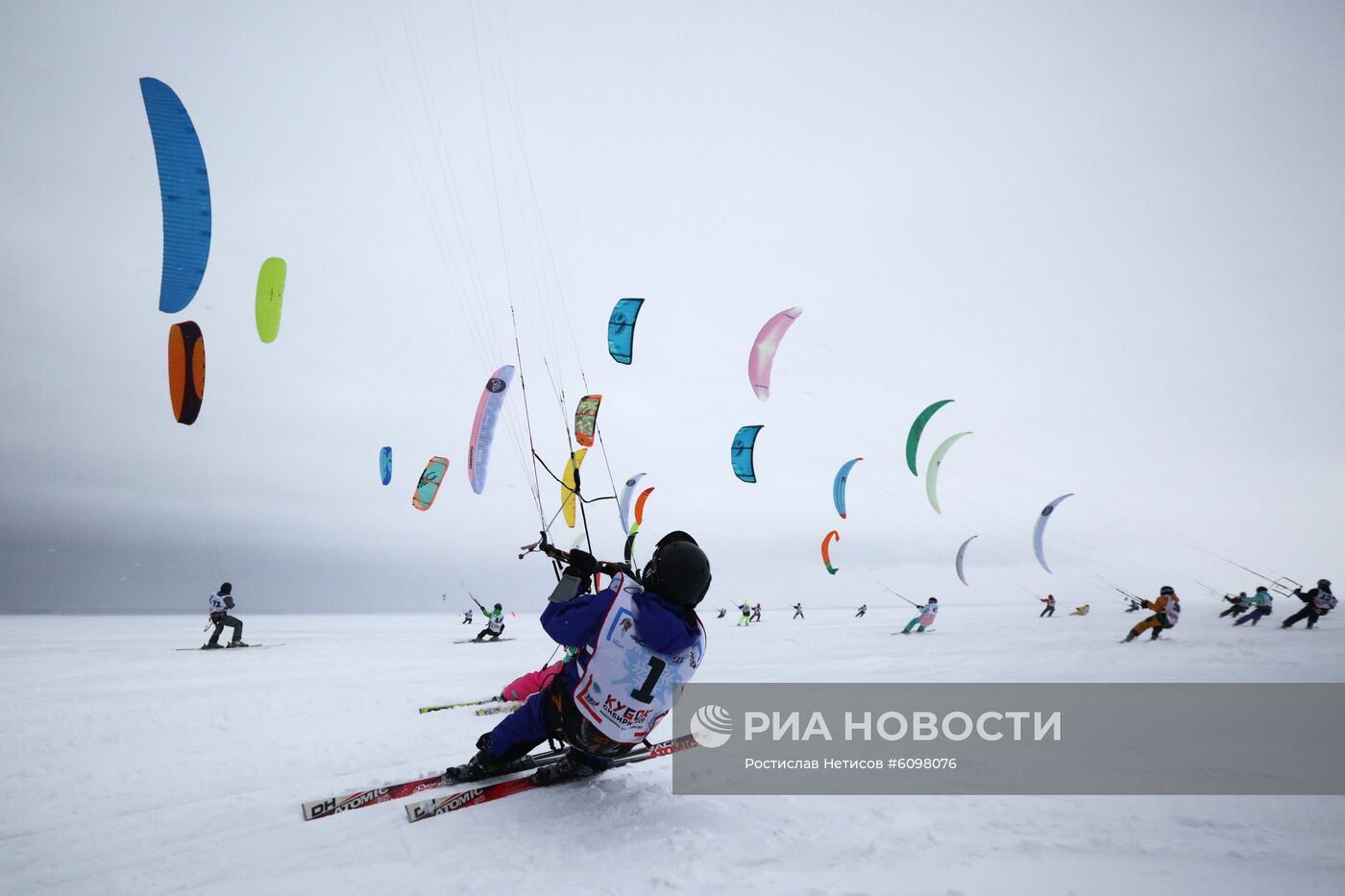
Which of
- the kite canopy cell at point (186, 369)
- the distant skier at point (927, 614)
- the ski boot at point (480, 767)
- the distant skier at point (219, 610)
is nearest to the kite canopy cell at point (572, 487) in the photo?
the ski boot at point (480, 767)

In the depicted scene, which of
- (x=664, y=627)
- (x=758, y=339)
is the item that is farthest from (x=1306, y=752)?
(x=758, y=339)

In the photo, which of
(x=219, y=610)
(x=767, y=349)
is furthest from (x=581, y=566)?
(x=219, y=610)

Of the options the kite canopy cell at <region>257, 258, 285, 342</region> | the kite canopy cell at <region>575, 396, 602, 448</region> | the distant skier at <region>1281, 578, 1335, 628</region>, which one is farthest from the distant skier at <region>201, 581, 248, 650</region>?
the distant skier at <region>1281, 578, 1335, 628</region>

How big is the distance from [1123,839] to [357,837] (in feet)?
12.1

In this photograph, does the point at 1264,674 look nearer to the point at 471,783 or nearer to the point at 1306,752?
the point at 1306,752

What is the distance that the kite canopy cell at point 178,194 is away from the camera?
23.4 feet

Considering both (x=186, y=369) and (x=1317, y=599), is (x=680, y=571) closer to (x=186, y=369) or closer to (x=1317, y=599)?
(x=186, y=369)

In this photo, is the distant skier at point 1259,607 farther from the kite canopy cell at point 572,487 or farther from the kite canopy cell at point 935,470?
the kite canopy cell at point 572,487

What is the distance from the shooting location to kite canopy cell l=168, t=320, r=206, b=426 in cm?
958

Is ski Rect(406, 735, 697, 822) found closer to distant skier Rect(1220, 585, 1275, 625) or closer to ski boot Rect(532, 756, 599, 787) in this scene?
ski boot Rect(532, 756, 599, 787)

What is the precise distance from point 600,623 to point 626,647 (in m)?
0.19

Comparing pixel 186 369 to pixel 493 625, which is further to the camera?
pixel 493 625

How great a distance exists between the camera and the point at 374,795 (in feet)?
11.3
